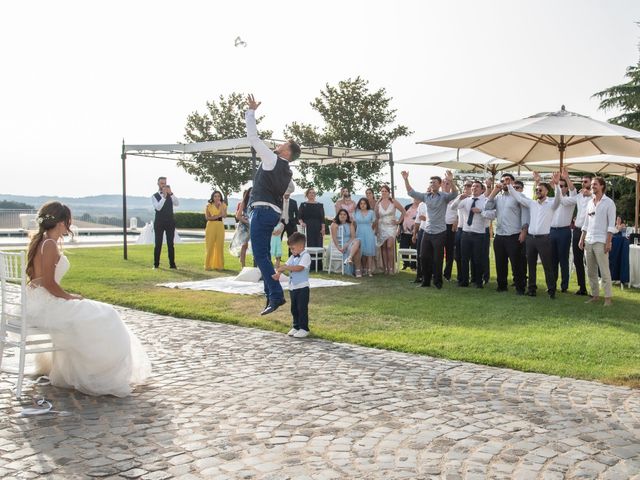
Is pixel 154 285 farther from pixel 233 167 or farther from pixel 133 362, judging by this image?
pixel 233 167

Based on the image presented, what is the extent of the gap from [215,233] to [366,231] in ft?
12.5

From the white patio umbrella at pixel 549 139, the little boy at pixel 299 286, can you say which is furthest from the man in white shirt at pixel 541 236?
the little boy at pixel 299 286

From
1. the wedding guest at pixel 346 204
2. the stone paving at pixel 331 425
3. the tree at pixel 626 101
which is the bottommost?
the stone paving at pixel 331 425

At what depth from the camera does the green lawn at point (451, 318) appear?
7.28 meters

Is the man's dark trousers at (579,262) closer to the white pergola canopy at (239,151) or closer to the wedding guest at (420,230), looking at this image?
the wedding guest at (420,230)

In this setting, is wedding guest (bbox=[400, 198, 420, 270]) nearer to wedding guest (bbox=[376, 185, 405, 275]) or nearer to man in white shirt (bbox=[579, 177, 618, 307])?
wedding guest (bbox=[376, 185, 405, 275])

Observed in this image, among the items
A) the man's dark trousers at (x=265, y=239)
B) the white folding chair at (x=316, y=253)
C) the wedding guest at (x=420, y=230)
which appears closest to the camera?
the man's dark trousers at (x=265, y=239)

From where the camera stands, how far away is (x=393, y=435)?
186 inches

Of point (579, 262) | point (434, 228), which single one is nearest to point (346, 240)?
point (434, 228)

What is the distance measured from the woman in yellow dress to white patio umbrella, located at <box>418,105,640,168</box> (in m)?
6.58

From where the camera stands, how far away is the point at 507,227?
1291 centimetres

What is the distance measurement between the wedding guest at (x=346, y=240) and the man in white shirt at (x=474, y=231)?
2809mm

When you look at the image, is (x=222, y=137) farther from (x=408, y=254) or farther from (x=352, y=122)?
(x=408, y=254)

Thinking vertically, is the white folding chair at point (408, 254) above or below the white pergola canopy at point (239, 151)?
below
